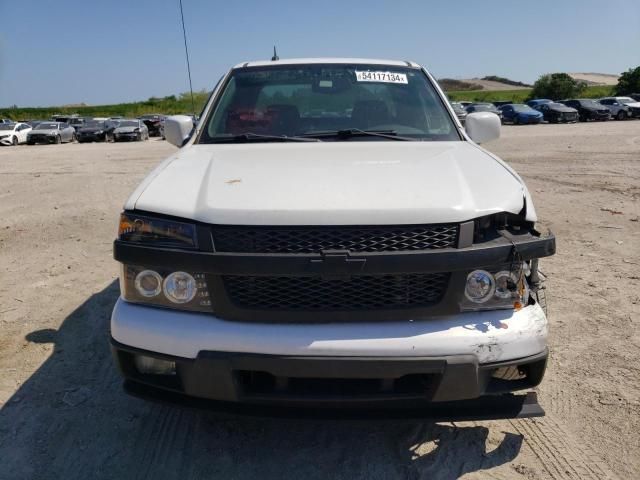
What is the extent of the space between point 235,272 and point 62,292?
10.8 ft

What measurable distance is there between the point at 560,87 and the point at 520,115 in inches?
1493

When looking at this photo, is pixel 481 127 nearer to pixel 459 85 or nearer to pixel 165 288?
pixel 165 288

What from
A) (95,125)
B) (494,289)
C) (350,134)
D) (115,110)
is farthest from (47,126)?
(115,110)

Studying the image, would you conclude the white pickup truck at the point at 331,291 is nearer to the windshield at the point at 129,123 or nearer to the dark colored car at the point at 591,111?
the windshield at the point at 129,123

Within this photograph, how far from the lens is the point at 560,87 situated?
2628 inches

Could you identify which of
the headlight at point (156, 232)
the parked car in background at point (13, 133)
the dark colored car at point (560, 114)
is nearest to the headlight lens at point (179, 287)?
the headlight at point (156, 232)

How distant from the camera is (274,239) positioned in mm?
2186

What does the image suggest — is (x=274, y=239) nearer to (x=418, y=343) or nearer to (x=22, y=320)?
(x=418, y=343)

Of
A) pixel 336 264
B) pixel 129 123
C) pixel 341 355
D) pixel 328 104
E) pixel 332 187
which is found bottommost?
pixel 129 123

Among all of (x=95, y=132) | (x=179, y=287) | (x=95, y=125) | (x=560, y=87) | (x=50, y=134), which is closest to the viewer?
(x=179, y=287)

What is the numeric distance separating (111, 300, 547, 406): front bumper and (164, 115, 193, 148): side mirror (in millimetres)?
1738

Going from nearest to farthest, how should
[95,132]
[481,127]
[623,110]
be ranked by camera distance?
[481,127] < [95,132] < [623,110]

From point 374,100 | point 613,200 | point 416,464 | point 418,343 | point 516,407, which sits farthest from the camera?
point 613,200

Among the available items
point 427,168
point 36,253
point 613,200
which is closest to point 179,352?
point 427,168
